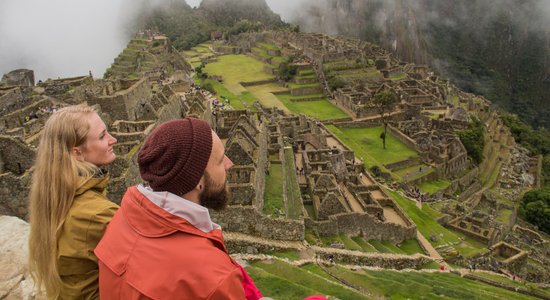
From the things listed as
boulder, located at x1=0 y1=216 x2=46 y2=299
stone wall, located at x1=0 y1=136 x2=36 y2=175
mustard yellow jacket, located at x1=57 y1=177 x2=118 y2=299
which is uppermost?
mustard yellow jacket, located at x1=57 y1=177 x2=118 y2=299

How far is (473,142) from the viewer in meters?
51.8

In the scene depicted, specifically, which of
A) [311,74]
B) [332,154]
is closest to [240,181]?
[332,154]

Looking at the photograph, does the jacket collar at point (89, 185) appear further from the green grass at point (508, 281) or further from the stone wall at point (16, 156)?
the green grass at point (508, 281)

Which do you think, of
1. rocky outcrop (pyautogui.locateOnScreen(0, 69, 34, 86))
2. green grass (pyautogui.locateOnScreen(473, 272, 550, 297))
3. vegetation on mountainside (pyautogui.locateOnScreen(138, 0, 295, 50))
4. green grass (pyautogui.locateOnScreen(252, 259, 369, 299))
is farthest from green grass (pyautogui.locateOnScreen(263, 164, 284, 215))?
vegetation on mountainside (pyautogui.locateOnScreen(138, 0, 295, 50))

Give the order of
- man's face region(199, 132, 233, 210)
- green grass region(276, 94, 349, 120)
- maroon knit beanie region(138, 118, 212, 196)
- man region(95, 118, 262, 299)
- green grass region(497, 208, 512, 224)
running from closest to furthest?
man region(95, 118, 262, 299)
maroon knit beanie region(138, 118, 212, 196)
man's face region(199, 132, 233, 210)
green grass region(497, 208, 512, 224)
green grass region(276, 94, 349, 120)

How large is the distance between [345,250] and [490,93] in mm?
135643

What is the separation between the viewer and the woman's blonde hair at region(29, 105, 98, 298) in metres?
4.38

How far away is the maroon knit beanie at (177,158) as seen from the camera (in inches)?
142

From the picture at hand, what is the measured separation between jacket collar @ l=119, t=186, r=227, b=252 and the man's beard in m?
0.28

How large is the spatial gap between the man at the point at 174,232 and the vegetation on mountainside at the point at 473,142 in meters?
52.4

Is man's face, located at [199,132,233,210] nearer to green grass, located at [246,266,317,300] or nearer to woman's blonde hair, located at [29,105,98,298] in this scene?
woman's blonde hair, located at [29,105,98,298]

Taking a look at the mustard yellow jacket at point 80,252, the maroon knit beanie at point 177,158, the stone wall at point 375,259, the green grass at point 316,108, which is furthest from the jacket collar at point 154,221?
the green grass at point 316,108

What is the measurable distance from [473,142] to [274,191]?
1504 inches

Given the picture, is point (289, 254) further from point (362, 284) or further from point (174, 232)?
point (174, 232)
